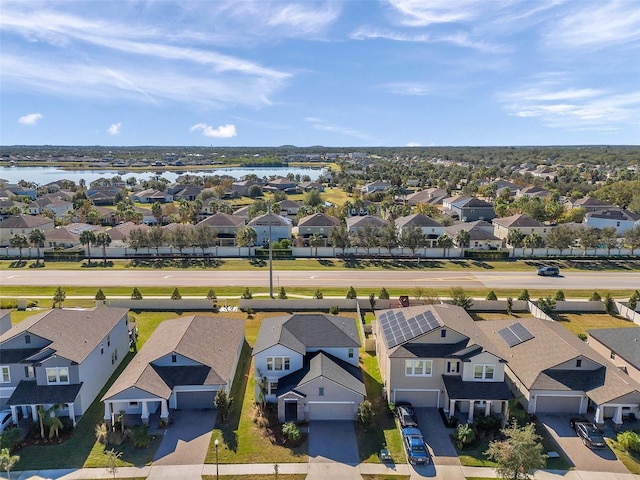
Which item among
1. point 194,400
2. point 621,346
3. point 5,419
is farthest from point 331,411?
point 621,346

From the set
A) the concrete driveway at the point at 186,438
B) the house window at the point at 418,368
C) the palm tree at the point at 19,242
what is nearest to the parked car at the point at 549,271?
the house window at the point at 418,368

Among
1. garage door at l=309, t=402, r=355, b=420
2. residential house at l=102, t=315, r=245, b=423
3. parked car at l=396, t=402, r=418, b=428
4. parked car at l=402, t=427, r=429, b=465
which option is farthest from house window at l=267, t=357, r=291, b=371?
parked car at l=402, t=427, r=429, b=465

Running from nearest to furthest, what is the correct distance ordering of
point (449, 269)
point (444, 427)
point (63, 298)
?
point (444, 427) < point (63, 298) < point (449, 269)

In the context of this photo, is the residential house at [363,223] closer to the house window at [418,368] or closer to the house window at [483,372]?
the house window at [418,368]

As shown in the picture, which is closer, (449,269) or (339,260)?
(449,269)

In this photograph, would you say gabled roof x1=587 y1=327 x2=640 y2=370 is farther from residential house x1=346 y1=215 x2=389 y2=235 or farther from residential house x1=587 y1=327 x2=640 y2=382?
residential house x1=346 y1=215 x2=389 y2=235

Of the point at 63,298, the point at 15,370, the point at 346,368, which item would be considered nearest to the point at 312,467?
the point at 346,368

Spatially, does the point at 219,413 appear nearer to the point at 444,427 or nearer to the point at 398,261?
the point at 444,427
